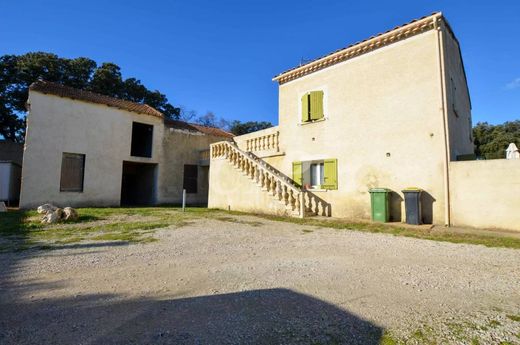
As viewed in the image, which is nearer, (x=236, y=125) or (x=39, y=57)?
(x=39, y=57)

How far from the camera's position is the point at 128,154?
15633 mm

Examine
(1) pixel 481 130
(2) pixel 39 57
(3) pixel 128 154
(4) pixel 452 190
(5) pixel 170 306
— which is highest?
(2) pixel 39 57

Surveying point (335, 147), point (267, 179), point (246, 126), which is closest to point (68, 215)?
point (267, 179)

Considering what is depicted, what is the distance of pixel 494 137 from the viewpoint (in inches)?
1139

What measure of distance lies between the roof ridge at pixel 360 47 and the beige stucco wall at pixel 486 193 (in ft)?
14.6

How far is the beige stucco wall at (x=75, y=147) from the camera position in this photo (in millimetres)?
12703

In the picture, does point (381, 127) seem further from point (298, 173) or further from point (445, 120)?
point (298, 173)

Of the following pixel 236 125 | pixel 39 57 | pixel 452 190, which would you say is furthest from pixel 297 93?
pixel 236 125

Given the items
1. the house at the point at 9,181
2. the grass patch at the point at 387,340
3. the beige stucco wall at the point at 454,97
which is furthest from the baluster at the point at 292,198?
the house at the point at 9,181

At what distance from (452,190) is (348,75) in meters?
5.37

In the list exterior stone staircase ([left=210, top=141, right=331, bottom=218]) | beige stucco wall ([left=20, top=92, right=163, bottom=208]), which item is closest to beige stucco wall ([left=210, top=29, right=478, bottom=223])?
exterior stone staircase ([left=210, top=141, right=331, bottom=218])

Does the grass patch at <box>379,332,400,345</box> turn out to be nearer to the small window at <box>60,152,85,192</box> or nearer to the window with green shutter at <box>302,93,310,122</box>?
the window with green shutter at <box>302,93,310,122</box>

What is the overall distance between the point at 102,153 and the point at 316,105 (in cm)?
1157

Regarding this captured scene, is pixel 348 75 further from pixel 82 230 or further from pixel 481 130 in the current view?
pixel 481 130
